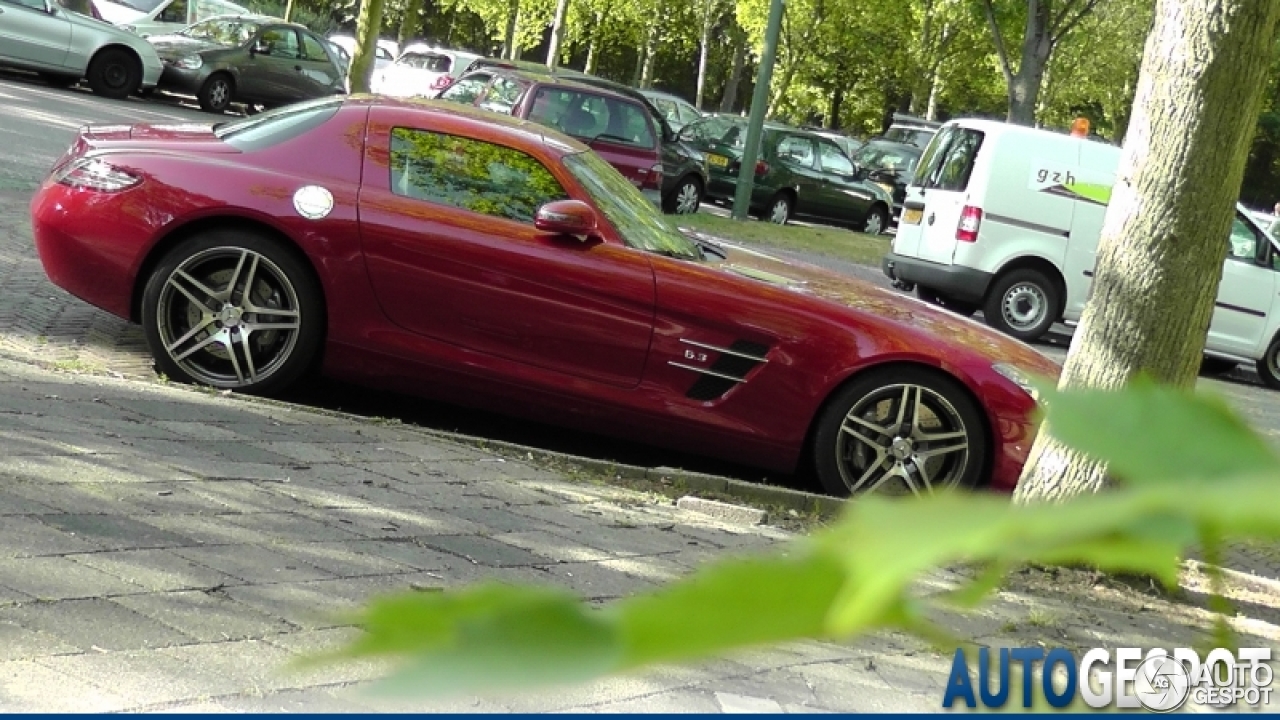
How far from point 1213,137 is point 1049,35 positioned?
26137mm

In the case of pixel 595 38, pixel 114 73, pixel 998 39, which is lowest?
pixel 114 73

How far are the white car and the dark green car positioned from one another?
4209mm

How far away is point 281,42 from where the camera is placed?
25984mm

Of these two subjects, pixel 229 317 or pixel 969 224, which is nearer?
pixel 229 317

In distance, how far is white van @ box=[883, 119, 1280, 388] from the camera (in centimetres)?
1487

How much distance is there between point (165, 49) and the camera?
25.0 meters

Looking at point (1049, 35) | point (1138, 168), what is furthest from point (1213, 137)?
point (1049, 35)

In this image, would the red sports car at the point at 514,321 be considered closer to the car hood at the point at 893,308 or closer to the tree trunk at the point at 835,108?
the car hood at the point at 893,308

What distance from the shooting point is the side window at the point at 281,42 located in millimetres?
25734

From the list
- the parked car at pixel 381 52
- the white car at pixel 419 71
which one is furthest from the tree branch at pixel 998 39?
the parked car at pixel 381 52

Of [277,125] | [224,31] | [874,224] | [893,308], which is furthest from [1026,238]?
[224,31]

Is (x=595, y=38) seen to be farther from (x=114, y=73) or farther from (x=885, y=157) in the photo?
(x=114, y=73)

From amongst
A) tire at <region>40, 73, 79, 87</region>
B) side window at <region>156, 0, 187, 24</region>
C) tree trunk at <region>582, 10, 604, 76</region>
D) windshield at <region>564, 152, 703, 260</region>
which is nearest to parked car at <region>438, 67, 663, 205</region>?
tire at <region>40, 73, 79, 87</region>

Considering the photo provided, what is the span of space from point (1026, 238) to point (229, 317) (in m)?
9.88
